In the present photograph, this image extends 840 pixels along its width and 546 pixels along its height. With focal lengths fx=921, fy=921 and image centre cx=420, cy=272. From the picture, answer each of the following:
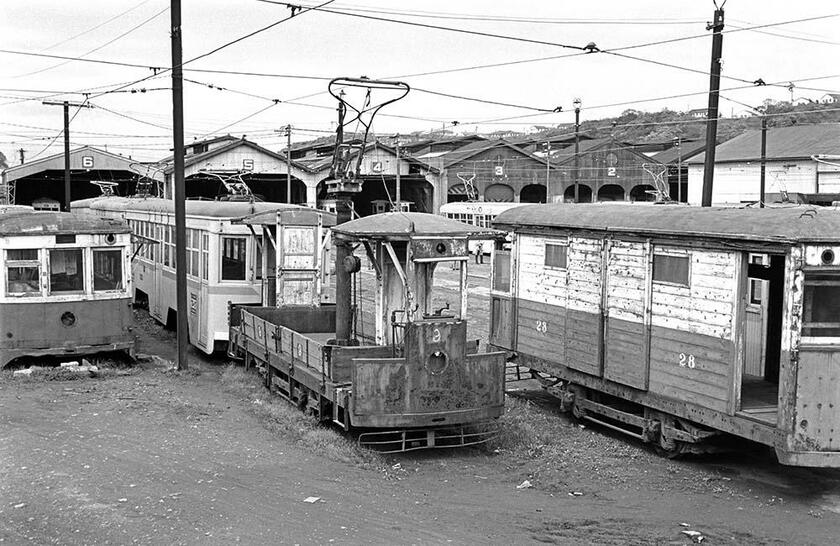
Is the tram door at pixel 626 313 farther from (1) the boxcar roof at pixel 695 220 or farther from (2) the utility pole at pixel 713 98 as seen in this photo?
(2) the utility pole at pixel 713 98

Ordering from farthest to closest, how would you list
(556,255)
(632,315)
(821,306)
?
1. (556,255)
2. (632,315)
3. (821,306)

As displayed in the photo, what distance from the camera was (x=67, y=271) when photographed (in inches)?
628

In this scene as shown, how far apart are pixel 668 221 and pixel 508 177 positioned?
4672 cm

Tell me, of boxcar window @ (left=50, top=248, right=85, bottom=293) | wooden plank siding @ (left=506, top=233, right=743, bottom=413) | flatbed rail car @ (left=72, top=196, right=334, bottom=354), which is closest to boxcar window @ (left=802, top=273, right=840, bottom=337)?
wooden plank siding @ (left=506, top=233, right=743, bottom=413)

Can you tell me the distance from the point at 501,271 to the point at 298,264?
3918 mm

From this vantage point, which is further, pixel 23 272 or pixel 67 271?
pixel 67 271

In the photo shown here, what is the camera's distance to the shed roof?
4069 centimetres

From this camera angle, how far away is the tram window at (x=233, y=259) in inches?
684

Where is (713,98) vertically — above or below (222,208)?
above

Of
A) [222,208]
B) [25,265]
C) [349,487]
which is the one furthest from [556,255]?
[25,265]

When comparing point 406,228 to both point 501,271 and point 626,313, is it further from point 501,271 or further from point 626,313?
point 501,271

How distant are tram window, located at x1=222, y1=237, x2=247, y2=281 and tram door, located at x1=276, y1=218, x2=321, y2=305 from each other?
3.86ft

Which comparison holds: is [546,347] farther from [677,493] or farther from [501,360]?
[677,493]

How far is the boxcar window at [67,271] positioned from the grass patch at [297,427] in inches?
123
